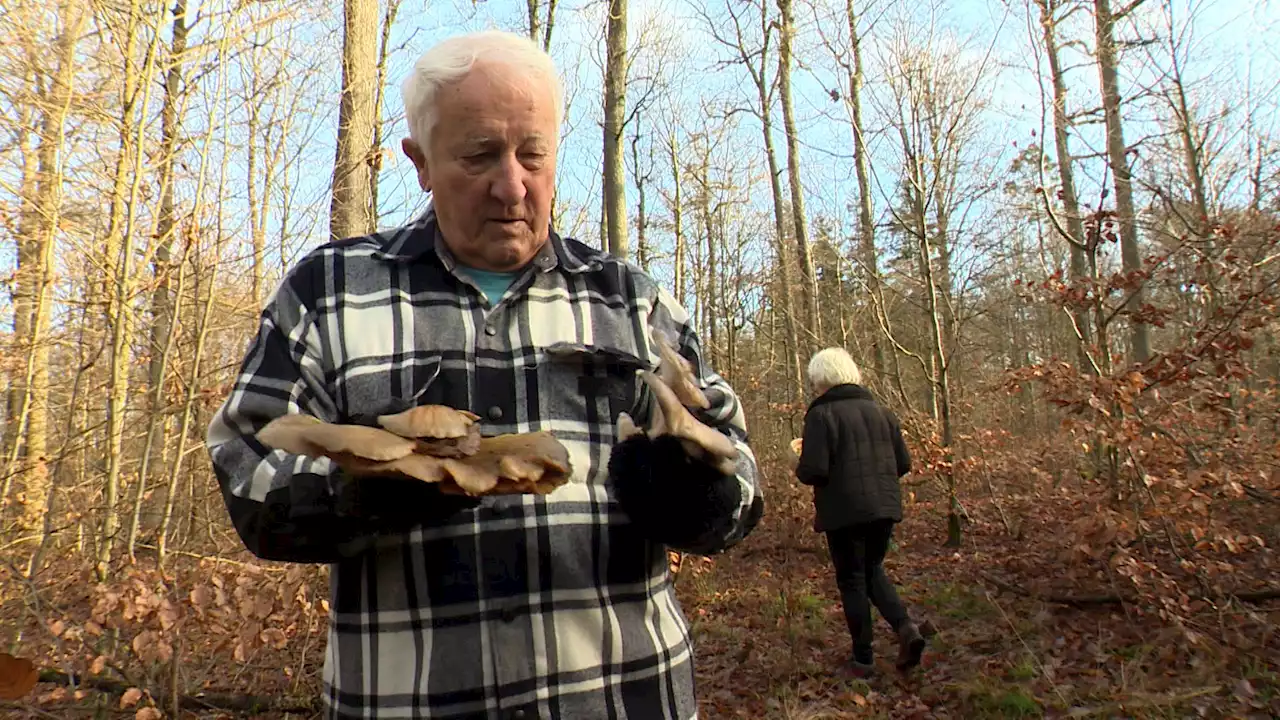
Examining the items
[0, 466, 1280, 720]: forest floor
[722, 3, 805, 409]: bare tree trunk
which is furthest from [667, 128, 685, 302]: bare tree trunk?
[0, 466, 1280, 720]: forest floor

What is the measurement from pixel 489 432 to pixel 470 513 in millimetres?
137

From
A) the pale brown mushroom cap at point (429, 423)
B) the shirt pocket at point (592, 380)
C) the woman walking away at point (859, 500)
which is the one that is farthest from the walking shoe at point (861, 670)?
the pale brown mushroom cap at point (429, 423)

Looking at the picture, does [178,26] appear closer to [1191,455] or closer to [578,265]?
[578,265]

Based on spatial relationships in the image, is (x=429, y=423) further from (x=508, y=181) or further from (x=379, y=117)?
(x=379, y=117)

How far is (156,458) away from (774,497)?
6.99 meters

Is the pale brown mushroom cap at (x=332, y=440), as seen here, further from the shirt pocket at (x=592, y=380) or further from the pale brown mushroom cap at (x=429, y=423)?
the shirt pocket at (x=592, y=380)

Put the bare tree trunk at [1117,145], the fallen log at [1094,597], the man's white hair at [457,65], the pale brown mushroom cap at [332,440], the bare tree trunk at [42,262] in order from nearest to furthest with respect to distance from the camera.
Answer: the pale brown mushroom cap at [332,440], the man's white hair at [457,65], the fallen log at [1094,597], the bare tree trunk at [42,262], the bare tree trunk at [1117,145]

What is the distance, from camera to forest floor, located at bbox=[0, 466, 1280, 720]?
3799mm

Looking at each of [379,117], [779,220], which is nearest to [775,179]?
[779,220]

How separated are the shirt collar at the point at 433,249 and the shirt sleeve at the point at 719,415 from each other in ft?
0.60

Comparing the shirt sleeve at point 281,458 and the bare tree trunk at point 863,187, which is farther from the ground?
the bare tree trunk at point 863,187

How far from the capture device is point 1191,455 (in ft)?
17.5

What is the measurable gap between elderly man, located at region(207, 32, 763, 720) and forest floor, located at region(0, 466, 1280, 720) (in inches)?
121

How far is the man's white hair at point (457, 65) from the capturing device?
1.29m
